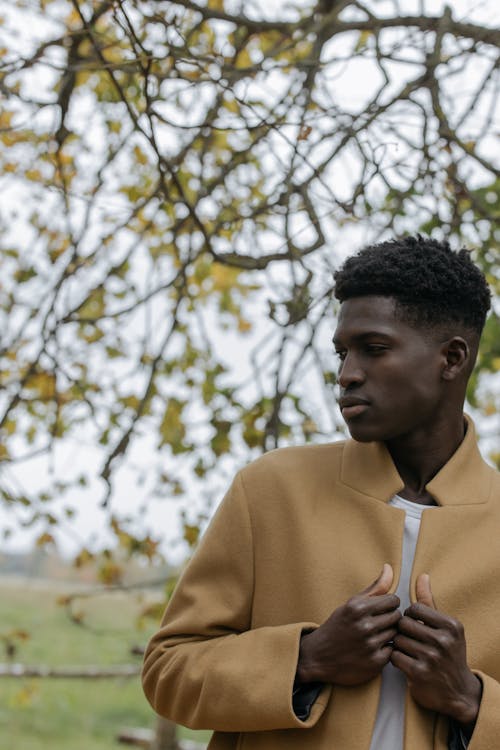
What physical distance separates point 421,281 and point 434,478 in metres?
0.33

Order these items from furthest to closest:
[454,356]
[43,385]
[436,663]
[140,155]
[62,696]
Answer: [62,696]
[43,385]
[140,155]
[454,356]
[436,663]

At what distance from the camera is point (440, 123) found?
284 centimetres

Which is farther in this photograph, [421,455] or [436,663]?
[421,455]

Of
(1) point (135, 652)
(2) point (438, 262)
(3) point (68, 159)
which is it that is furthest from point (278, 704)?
(3) point (68, 159)

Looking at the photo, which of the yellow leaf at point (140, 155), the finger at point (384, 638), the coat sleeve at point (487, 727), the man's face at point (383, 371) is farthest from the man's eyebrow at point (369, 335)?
the yellow leaf at point (140, 155)

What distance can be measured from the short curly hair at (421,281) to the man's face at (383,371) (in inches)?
0.9

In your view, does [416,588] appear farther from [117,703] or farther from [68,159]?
[117,703]

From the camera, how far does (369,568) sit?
5.29ft

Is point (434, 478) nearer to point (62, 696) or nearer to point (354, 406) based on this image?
point (354, 406)

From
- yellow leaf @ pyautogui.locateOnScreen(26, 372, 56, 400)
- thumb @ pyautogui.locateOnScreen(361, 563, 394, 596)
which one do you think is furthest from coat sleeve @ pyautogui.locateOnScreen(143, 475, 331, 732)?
yellow leaf @ pyautogui.locateOnScreen(26, 372, 56, 400)

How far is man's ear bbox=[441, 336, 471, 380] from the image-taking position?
1695mm

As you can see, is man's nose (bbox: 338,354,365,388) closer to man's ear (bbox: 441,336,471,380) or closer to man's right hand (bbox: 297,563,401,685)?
man's ear (bbox: 441,336,471,380)

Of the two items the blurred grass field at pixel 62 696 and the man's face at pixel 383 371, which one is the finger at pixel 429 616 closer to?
the man's face at pixel 383 371

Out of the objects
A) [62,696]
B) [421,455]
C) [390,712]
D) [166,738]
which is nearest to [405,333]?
[421,455]
